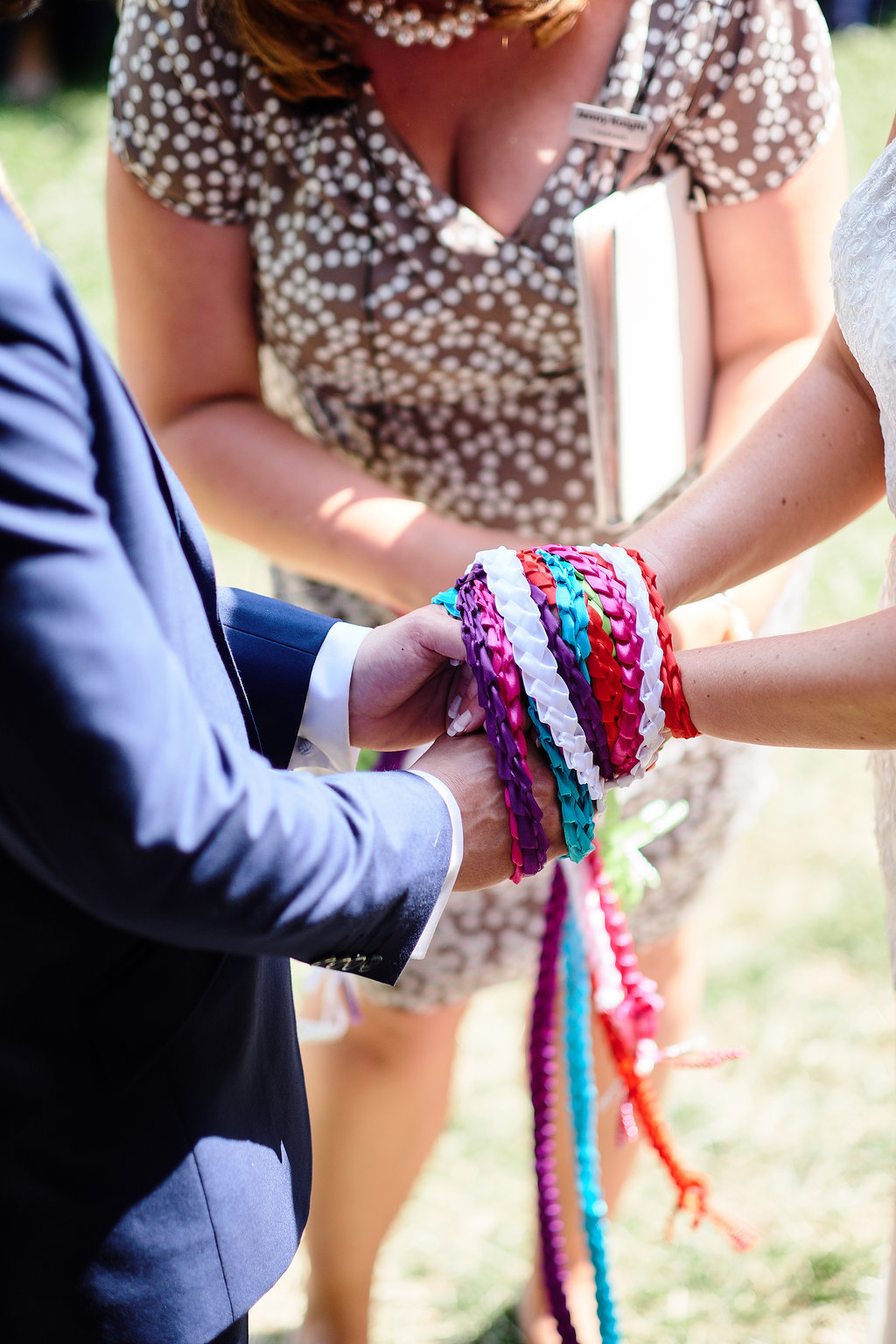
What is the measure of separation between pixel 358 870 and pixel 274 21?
91cm

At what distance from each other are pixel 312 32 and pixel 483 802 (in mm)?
844

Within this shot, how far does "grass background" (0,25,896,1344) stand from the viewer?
6.12 ft

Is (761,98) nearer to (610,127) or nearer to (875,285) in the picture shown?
(610,127)

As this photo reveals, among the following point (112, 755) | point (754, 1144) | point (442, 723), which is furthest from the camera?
point (754, 1144)

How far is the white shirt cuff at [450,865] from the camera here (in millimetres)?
936

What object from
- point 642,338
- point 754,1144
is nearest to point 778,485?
point 642,338

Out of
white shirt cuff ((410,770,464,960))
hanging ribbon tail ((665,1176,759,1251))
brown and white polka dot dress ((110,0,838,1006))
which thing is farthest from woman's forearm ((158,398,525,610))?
hanging ribbon tail ((665,1176,759,1251))

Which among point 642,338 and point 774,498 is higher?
point 642,338

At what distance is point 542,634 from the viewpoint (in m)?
1.03

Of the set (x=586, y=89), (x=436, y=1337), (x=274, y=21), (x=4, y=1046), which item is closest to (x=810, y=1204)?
(x=436, y=1337)

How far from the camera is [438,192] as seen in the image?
4.34 ft

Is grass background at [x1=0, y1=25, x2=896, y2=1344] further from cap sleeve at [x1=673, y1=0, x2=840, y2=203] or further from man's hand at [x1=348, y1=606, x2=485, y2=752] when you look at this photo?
cap sleeve at [x1=673, y1=0, x2=840, y2=203]

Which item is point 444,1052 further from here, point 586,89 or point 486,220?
point 586,89

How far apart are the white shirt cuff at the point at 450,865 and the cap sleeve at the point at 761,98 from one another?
2.65 feet
